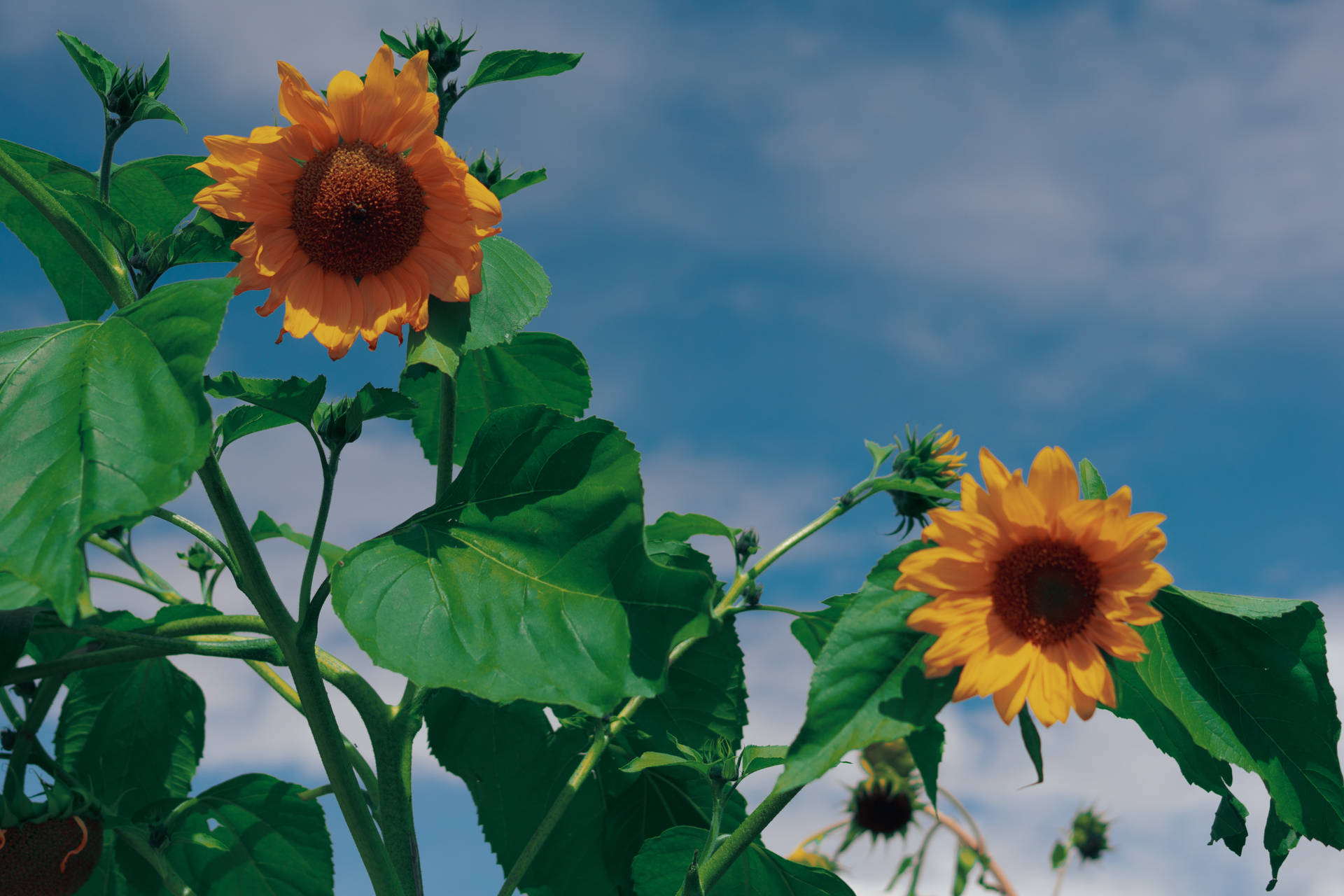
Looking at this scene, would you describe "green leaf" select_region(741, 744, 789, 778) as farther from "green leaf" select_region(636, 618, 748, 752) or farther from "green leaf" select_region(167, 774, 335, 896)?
"green leaf" select_region(167, 774, 335, 896)

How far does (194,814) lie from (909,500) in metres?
1.40

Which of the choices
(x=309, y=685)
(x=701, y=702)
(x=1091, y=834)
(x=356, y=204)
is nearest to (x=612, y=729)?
(x=701, y=702)

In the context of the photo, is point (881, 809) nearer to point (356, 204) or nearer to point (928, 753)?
point (928, 753)

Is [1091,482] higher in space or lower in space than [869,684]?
higher

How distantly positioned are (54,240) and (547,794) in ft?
4.42

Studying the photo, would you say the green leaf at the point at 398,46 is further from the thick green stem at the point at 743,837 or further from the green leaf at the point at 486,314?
the thick green stem at the point at 743,837

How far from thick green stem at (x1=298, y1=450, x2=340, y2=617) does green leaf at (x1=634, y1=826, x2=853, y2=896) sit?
635 millimetres

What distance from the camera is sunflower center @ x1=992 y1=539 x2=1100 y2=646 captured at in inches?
49.4

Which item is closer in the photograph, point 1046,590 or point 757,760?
point 1046,590

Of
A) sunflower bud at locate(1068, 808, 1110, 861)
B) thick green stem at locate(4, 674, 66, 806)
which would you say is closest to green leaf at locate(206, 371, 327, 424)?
thick green stem at locate(4, 674, 66, 806)

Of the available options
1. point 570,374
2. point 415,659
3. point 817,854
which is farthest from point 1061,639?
point 817,854

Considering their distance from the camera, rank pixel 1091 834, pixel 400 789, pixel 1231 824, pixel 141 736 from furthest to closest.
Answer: pixel 1091 834 → pixel 141 736 → pixel 400 789 → pixel 1231 824

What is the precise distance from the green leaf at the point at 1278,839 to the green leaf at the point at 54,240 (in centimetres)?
193

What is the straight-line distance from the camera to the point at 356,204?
164 cm
